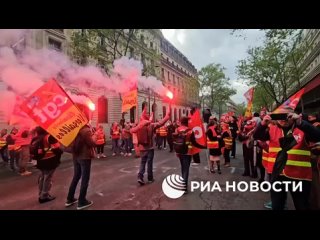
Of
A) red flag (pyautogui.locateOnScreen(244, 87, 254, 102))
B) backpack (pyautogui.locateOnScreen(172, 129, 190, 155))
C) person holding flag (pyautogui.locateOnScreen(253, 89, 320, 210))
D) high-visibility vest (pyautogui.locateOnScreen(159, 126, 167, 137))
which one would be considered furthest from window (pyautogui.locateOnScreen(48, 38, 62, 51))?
person holding flag (pyautogui.locateOnScreen(253, 89, 320, 210))

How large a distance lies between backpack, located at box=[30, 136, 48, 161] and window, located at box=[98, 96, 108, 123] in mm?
14597

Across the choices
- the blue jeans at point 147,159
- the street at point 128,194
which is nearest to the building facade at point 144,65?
the street at point 128,194

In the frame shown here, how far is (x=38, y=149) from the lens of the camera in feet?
18.5

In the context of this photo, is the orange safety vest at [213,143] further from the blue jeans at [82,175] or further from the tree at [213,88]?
the tree at [213,88]

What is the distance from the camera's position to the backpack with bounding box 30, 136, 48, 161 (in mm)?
5637

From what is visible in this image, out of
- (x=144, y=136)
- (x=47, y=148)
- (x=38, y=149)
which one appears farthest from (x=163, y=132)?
(x=38, y=149)

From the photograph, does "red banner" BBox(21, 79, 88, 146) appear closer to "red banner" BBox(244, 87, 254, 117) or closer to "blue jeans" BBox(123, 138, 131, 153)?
"red banner" BBox(244, 87, 254, 117)

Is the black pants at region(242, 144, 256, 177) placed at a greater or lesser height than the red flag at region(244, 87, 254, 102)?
lesser

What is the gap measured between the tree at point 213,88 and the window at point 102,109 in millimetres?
7537

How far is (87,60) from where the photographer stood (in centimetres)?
1717

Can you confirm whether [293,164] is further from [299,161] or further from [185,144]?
[185,144]

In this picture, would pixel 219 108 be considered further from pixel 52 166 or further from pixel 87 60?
pixel 52 166

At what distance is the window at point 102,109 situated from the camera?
2038 cm
